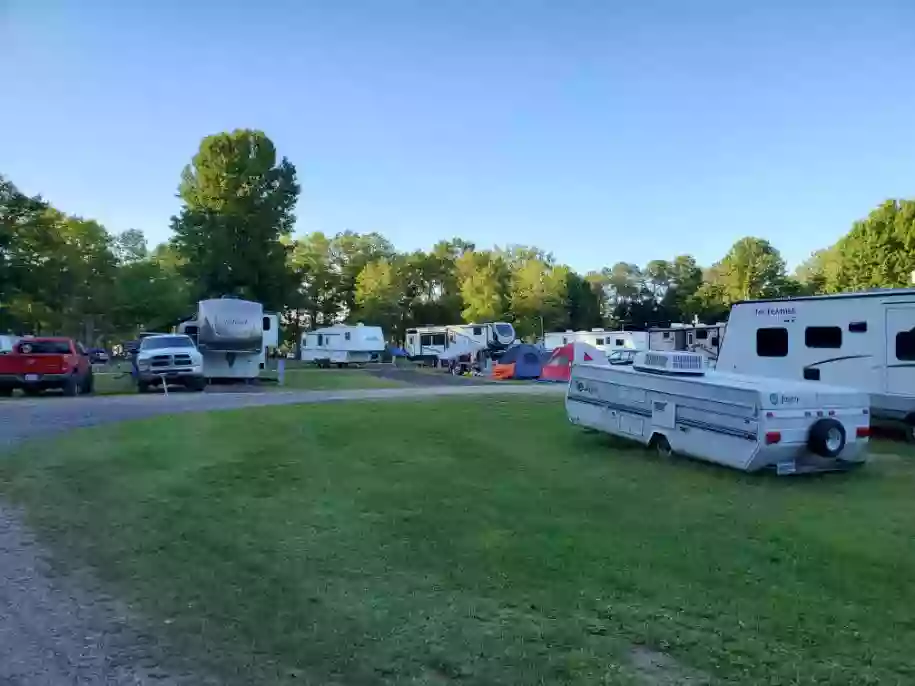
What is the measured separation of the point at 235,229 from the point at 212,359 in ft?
77.4

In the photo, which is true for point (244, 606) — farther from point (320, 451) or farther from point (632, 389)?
point (632, 389)

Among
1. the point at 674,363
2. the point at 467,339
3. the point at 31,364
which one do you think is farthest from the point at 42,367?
the point at 467,339

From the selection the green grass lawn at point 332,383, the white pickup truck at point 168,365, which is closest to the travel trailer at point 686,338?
the green grass lawn at point 332,383

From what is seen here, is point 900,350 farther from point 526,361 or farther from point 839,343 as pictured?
point 526,361

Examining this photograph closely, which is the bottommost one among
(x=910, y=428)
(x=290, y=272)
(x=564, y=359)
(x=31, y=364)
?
(x=910, y=428)

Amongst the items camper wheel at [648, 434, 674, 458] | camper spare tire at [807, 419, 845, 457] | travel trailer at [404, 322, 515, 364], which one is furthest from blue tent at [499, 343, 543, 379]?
camper spare tire at [807, 419, 845, 457]

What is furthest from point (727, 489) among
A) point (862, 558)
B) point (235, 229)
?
point (235, 229)

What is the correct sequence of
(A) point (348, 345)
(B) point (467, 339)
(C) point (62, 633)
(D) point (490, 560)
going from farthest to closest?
(A) point (348, 345) < (B) point (467, 339) < (D) point (490, 560) < (C) point (62, 633)

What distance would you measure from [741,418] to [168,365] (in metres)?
17.5

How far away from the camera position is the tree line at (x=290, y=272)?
48.4 meters

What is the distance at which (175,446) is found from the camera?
1092cm

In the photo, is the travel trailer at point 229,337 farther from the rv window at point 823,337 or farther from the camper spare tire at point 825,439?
the camper spare tire at point 825,439

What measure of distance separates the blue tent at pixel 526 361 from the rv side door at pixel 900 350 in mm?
22942

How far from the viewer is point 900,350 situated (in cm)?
1262
